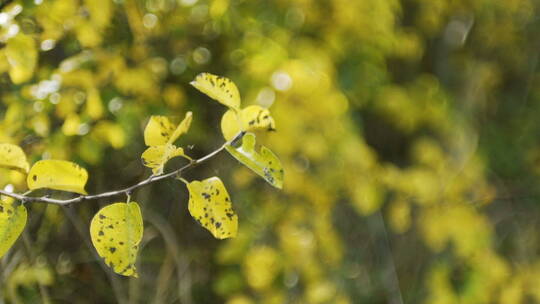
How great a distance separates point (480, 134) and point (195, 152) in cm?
169

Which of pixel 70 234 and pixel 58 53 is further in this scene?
pixel 70 234

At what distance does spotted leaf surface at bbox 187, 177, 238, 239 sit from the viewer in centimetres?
69

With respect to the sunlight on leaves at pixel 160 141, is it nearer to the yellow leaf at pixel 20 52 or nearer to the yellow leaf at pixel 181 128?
the yellow leaf at pixel 181 128

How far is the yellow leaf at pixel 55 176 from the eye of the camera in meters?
0.67

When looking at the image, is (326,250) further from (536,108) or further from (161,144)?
(536,108)

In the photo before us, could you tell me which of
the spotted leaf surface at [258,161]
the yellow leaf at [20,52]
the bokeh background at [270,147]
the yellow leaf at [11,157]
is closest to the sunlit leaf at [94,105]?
the bokeh background at [270,147]

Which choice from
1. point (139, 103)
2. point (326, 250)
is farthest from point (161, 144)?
point (326, 250)

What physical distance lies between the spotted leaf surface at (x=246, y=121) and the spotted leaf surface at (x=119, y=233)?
0.47 ft

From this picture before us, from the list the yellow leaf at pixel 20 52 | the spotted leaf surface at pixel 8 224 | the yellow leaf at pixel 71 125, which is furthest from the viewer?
the yellow leaf at pixel 71 125

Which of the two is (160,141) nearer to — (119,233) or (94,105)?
(119,233)

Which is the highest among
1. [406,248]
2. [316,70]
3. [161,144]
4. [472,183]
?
[161,144]

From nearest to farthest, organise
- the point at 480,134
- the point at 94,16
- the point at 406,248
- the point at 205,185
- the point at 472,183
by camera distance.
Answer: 1. the point at 205,185
2. the point at 94,16
3. the point at 472,183
4. the point at 406,248
5. the point at 480,134

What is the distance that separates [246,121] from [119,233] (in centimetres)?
19

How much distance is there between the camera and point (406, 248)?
7.95 feet
